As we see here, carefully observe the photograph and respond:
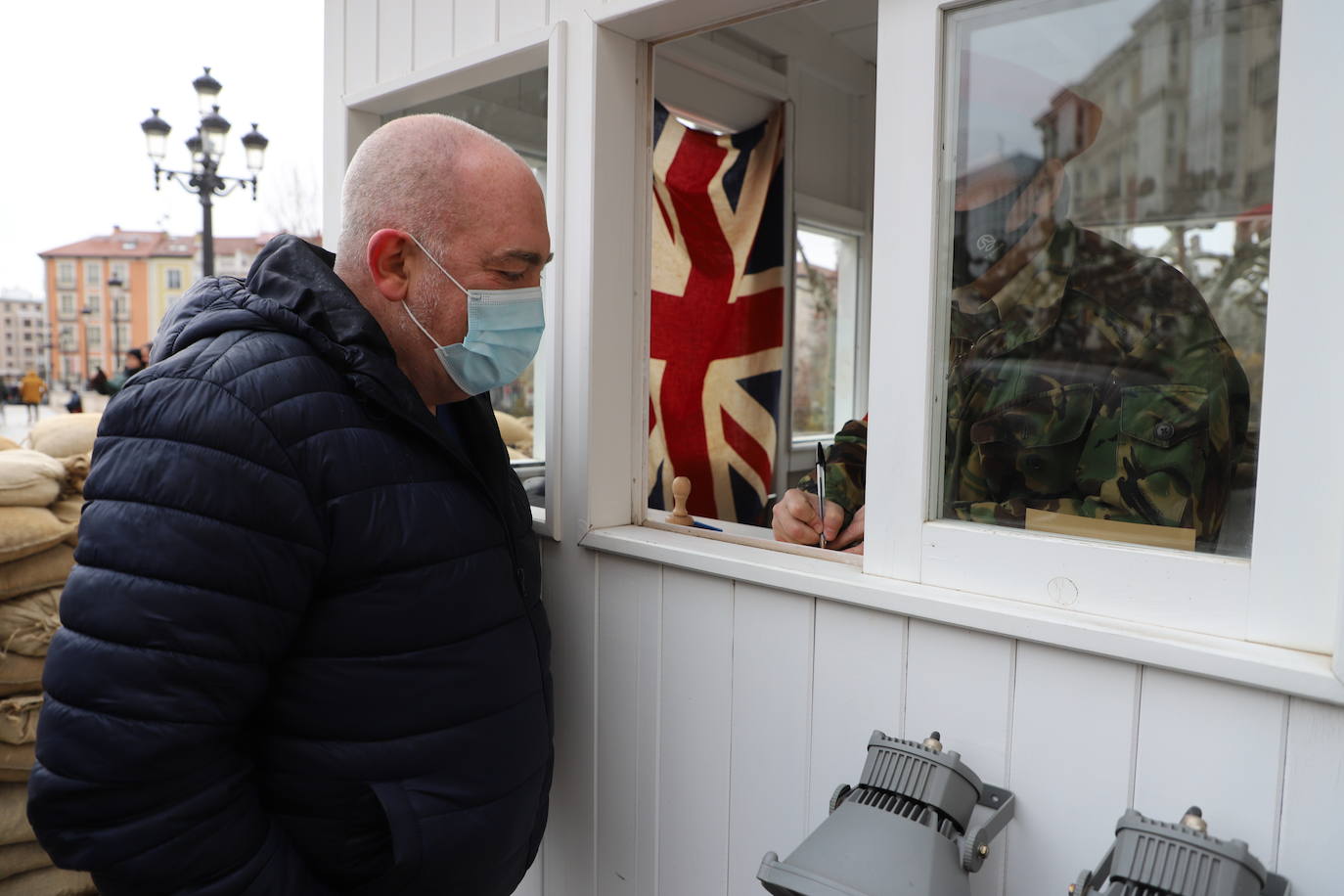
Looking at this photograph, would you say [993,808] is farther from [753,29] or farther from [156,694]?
[753,29]

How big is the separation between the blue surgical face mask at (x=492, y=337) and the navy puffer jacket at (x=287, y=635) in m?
0.12

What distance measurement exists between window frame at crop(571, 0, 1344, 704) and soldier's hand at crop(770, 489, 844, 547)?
0.20 m

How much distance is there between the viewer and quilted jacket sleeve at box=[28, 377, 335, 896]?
105 centimetres

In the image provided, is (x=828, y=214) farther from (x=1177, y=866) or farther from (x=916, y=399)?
(x=1177, y=866)

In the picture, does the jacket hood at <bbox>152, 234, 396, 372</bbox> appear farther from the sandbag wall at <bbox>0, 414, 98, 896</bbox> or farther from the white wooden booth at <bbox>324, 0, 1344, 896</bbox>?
the sandbag wall at <bbox>0, 414, 98, 896</bbox>

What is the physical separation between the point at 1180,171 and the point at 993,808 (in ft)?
3.14

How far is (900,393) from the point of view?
1.44m

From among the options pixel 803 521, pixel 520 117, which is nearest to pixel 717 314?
pixel 520 117

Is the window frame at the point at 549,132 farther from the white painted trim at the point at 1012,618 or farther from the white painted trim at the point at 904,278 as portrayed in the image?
the white painted trim at the point at 904,278

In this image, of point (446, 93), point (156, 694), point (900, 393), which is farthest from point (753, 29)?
point (156, 694)

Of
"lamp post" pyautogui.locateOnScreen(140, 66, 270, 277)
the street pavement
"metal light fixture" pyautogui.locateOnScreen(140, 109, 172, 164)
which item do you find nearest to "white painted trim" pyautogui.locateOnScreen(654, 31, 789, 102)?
the street pavement

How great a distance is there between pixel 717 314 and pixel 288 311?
2.27m

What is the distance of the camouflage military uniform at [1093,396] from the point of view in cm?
123

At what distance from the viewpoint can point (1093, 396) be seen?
4.39ft
